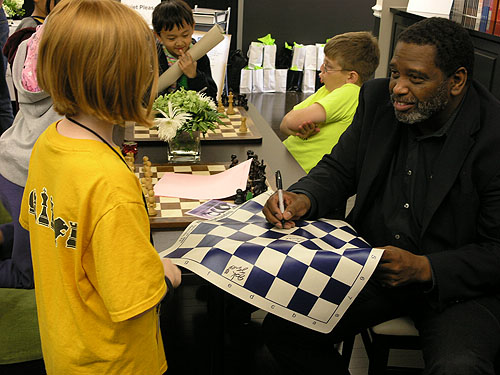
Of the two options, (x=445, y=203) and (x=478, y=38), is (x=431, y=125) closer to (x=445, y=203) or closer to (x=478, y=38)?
(x=445, y=203)

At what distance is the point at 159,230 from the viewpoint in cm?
191

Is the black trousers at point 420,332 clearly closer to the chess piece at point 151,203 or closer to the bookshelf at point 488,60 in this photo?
the chess piece at point 151,203

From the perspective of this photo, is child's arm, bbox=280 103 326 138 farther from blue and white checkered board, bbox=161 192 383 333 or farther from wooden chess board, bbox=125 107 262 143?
blue and white checkered board, bbox=161 192 383 333

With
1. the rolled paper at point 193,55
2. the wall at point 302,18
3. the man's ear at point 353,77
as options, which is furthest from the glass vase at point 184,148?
the wall at point 302,18

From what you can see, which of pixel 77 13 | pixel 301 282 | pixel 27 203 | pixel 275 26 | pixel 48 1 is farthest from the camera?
pixel 275 26

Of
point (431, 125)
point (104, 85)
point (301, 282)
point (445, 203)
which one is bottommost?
point (301, 282)

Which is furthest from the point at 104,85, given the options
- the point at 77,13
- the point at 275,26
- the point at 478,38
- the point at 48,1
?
the point at 275,26

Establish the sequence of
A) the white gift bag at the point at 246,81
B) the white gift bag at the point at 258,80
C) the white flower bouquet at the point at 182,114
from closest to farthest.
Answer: the white flower bouquet at the point at 182,114 → the white gift bag at the point at 246,81 → the white gift bag at the point at 258,80

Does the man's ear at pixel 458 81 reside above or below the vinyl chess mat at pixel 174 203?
above

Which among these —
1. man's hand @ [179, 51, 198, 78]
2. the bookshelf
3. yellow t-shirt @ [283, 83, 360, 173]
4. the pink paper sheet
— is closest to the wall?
the bookshelf

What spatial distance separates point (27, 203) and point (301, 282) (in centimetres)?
72

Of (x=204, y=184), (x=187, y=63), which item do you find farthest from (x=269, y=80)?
(x=204, y=184)

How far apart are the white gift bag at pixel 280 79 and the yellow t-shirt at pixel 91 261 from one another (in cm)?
660

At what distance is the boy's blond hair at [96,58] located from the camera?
113 cm
